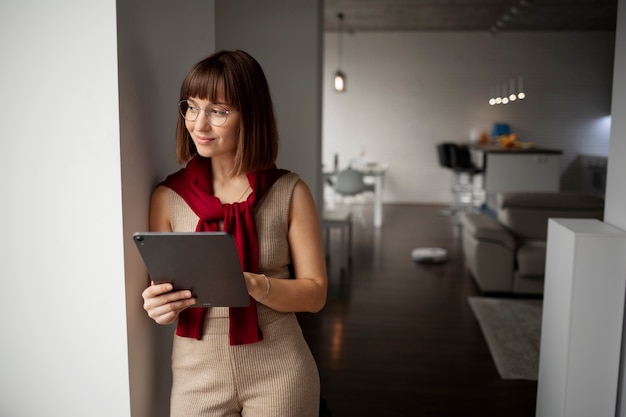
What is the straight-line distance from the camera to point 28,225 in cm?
133

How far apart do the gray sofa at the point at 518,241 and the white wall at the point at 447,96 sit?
6993 mm

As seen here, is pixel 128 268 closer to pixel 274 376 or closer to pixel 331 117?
pixel 274 376

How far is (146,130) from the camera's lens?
1.47 m

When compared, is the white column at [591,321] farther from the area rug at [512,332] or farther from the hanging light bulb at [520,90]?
the hanging light bulb at [520,90]

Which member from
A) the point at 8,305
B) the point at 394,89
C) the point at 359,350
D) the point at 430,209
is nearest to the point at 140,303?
the point at 8,305

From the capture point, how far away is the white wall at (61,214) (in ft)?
4.17

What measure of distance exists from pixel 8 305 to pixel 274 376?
0.63 m

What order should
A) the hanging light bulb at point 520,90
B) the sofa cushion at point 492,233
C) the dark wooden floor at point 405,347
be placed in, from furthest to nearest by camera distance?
the hanging light bulb at point 520,90 < the sofa cushion at point 492,233 < the dark wooden floor at point 405,347

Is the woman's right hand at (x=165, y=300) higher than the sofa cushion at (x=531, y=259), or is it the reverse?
the woman's right hand at (x=165, y=300)

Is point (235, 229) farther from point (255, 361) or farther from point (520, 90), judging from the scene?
point (520, 90)

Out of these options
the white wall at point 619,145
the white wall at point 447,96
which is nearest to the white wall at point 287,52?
the white wall at point 619,145

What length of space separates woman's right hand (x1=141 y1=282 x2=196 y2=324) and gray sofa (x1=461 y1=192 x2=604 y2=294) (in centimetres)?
416

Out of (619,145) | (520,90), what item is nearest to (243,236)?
(619,145)

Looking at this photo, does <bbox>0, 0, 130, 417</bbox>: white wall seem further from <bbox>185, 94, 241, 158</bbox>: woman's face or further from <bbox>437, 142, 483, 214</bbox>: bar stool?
<bbox>437, 142, 483, 214</bbox>: bar stool
